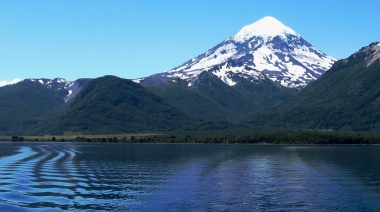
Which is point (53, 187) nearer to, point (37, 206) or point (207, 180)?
point (37, 206)

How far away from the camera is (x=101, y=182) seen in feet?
322

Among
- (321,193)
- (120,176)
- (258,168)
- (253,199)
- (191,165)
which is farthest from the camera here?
(191,165)

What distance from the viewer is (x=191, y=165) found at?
136 metres

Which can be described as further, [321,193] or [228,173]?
[228,173]

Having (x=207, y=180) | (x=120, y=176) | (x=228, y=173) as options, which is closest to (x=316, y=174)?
(x=228, y=173)

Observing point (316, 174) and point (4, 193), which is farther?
point (316, 174)

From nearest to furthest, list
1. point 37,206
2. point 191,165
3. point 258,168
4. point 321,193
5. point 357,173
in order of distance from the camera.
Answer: point 37,206
point 321,193
point 357,173
point 258,168
point 191,165

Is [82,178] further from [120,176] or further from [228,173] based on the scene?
[228,173]

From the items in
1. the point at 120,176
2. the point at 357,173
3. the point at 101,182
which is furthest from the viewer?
the point at 357,173

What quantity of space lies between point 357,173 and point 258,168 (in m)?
21.0

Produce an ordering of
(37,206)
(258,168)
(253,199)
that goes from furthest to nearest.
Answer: (258,168)
(253,199)
(37,206)

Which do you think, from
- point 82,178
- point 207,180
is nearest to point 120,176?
point 82,178

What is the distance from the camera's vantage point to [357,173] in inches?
4589

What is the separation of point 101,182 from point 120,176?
1103 centimetres
